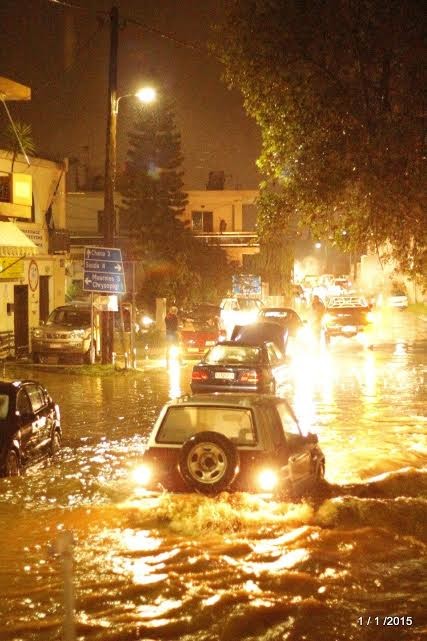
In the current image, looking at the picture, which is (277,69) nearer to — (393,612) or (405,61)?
(405,61)

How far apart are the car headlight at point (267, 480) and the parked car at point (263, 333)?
54.3 ft

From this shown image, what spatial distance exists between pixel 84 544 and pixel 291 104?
8618mm

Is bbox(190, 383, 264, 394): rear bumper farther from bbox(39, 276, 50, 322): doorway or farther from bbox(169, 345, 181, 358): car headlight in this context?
bbox(39, 276, 50, 322): doorway

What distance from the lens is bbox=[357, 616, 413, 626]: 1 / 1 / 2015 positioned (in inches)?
264

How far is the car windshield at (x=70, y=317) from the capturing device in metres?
28.9

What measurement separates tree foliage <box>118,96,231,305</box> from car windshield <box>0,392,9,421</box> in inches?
1615

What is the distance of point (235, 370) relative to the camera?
18.8 metres

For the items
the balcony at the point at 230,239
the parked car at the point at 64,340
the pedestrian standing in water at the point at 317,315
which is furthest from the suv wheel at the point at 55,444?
the balcony at the point at 230,239

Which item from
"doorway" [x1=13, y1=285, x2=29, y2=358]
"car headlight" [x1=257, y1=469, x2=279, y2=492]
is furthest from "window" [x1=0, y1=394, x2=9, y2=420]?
"doorway" [x1=13, y1=285, x2=29, y2=358]

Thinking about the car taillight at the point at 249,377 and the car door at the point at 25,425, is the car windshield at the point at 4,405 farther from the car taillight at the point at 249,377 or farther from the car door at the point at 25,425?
the car taillight at the point at 249,377

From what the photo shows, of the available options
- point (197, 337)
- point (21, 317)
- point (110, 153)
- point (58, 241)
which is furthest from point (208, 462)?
point (58, 241)

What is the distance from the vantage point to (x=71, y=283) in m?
48.1

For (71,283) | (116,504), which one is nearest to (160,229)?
(71,283)

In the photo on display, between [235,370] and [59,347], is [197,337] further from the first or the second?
[235,370]
